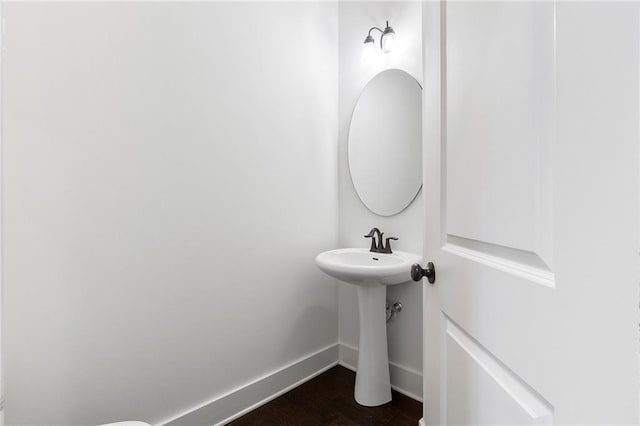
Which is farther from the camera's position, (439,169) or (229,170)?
(229,170)

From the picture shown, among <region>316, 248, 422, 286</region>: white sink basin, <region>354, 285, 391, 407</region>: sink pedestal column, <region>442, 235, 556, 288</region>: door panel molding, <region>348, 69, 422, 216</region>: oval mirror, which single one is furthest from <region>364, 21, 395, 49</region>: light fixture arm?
<region>442, 235, 556, 288</region>: door panel molding

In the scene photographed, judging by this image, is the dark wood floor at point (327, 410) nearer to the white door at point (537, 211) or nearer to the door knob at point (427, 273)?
the white door at point (537, 211)

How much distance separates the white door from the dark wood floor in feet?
3.23

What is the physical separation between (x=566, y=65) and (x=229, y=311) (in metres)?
1.66

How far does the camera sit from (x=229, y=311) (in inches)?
67.7

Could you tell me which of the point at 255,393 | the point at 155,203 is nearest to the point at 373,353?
the point at 255,393

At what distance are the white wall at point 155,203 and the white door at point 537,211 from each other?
1131 millimetres

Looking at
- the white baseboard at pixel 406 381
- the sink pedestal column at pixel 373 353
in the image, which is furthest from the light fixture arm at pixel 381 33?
the white baseboard at pixel 406 381

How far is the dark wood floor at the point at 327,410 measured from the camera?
1.70m

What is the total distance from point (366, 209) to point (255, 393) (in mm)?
1257

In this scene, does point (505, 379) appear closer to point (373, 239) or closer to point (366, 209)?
point (373, 239)

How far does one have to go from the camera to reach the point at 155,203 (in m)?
1.45

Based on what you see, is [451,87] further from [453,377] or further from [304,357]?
[304,357]

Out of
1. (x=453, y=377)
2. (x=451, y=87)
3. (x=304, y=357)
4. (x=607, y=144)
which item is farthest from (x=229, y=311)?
A: (x=607, y=144)
